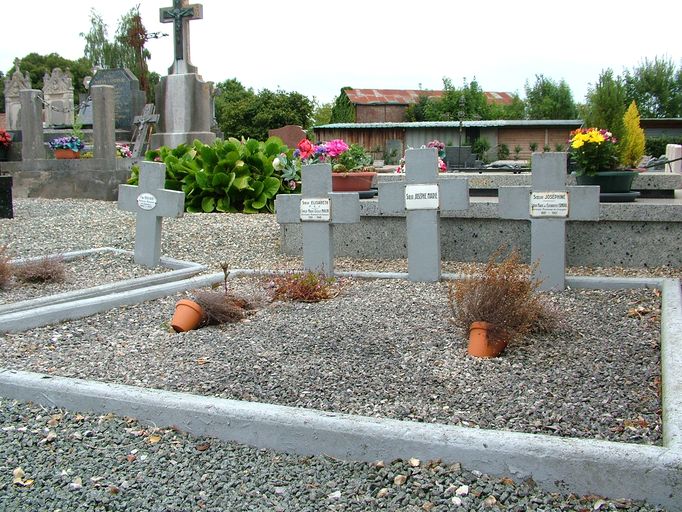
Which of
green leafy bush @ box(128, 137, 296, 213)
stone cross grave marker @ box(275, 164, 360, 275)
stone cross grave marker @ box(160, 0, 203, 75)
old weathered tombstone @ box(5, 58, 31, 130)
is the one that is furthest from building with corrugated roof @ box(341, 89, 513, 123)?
stone cross grave marker @ box(275, 164, 360, 275)

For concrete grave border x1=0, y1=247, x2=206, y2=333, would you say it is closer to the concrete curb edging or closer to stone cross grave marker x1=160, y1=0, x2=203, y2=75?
the concrete curb edging

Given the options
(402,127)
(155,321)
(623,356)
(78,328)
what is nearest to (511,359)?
(623,356)

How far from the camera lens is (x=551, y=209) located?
18.8 ft

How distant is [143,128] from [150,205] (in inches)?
491

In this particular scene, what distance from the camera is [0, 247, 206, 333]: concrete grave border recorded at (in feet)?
15.7

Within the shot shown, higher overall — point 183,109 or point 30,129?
point 183,109

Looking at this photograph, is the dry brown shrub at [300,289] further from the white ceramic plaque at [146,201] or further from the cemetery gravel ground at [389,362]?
the white ceramic plaque at [146,201]

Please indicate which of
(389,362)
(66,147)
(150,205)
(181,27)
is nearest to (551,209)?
(389,362)

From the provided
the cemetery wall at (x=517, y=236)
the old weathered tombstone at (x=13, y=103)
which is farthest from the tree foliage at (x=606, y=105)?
the old weathered tombstone at (x=13, y=103)

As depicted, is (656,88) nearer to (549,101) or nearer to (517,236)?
(549,101)

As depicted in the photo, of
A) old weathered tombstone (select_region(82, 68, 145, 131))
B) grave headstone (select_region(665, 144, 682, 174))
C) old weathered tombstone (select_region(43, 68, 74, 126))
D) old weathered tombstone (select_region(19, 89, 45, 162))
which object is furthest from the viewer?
old weathered tombstone (select_region(43, 68, 74, 126))

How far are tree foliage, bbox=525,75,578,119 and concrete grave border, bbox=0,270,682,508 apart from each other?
40.5m

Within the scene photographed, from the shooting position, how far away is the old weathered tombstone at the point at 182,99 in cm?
1631

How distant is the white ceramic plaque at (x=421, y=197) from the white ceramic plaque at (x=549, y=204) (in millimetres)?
721
